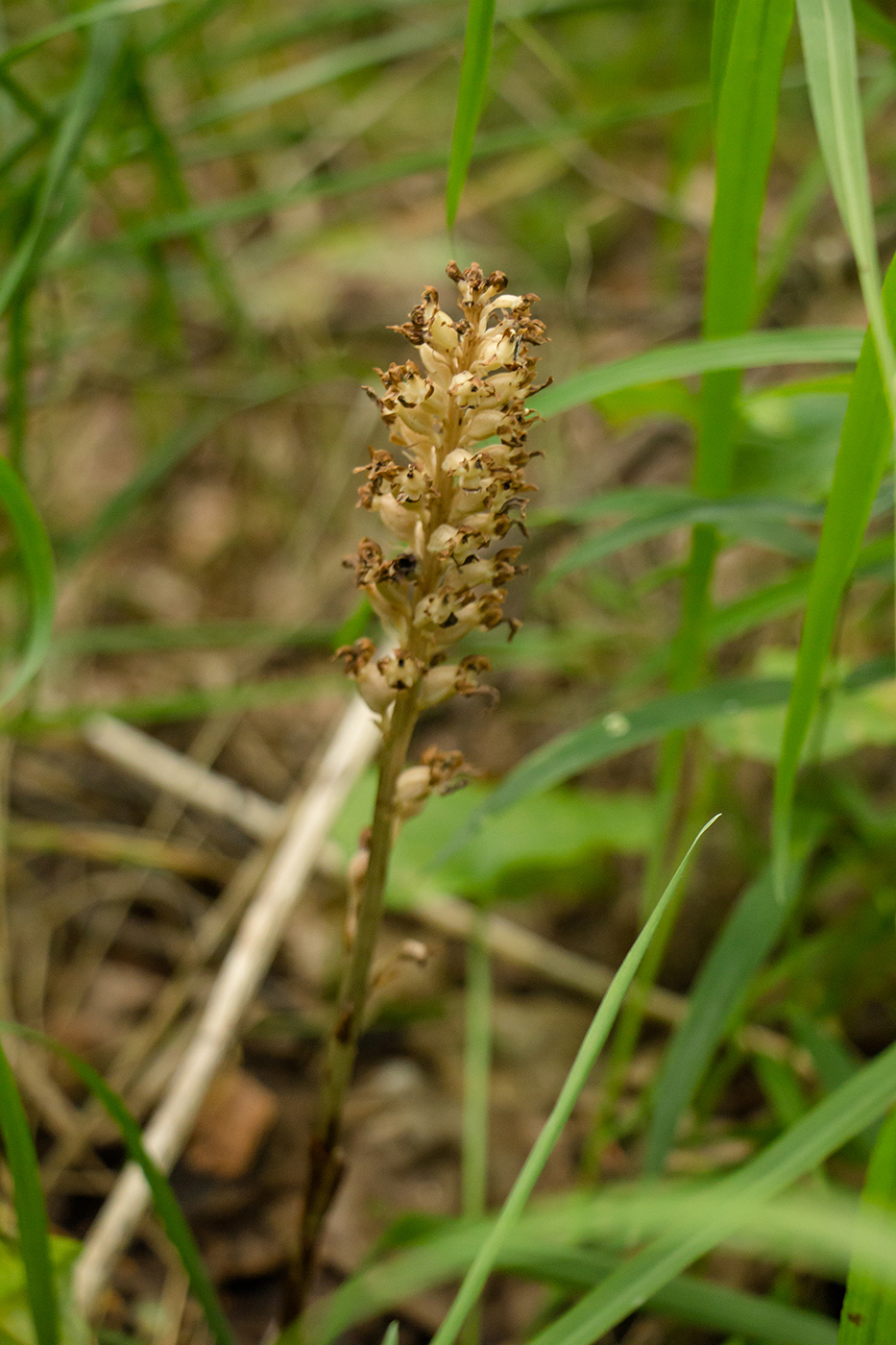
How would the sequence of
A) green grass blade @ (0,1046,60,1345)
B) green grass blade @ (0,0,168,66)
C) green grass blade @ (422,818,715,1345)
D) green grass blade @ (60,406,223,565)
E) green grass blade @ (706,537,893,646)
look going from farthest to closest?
green grass blade @ (60,406,223,565), green grass blade @ (706,537,893,646), green grass blade @ (0,0,168,66), green grass blade @ (0,1046,60,1345), green grass blade @ (422,818,715,1345)

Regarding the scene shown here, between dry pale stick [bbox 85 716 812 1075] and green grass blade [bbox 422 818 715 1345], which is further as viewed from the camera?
dry pale stick [bbox 85 716 812 1075]

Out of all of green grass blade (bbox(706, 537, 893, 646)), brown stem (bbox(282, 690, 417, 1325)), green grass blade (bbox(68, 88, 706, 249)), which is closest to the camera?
brown stem (bbox(282, 690, 417, 1325))

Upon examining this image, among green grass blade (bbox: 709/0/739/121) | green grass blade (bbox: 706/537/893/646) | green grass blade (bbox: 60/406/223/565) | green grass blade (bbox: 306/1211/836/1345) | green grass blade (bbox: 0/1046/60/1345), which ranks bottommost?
green grass blade (bbox: 0/1046/60/1345)

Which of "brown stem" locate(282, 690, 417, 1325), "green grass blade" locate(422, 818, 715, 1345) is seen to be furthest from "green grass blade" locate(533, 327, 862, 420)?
"green grass blade" locate(422, 818, 715, 1345)

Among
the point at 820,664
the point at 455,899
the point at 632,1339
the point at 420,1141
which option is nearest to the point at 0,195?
the point at 455,899

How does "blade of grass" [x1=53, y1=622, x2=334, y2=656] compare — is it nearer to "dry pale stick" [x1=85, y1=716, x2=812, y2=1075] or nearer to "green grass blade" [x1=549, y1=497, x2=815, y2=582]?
"dry pale stick" [x1=85, y1=716, x2=812, y2=1075]

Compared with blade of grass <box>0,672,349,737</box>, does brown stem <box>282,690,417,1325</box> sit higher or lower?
lower
